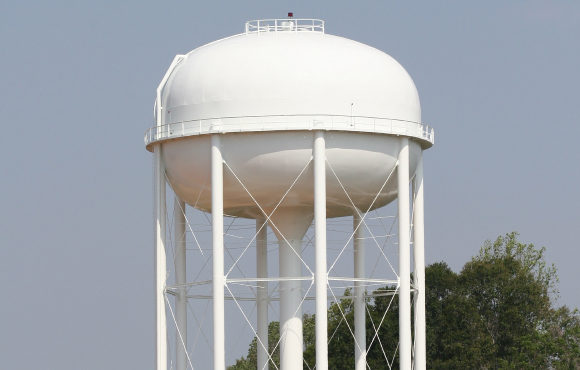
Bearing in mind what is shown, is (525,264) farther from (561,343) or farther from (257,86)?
(257,86)

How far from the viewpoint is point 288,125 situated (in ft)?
105

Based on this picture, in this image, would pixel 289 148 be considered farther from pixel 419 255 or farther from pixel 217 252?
pixel 419 255

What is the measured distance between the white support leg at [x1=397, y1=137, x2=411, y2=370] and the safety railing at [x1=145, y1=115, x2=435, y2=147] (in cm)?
60

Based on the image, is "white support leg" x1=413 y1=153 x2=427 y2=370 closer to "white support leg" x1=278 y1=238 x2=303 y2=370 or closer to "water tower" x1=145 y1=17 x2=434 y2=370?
"water tower" x1=145 y1=17 x2=434 y2=370

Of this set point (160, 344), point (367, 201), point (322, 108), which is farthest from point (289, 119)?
point (160, 344)

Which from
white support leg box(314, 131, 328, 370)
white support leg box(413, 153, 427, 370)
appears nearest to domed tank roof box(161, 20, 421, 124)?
white support leg box(314, 131, 328, 370)

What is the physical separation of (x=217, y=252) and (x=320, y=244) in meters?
2.35

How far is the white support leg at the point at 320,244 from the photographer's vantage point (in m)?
31.8

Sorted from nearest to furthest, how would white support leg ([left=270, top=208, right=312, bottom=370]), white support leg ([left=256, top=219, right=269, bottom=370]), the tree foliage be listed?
white support leg ([left=270, top=208, right=312, bottom=370]), white support leg ([left=256, top=219, right=269, bottom=370]), the tree foliage

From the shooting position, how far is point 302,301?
35188 mm

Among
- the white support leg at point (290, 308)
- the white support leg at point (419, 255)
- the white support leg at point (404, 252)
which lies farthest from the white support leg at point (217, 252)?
the white support leg at point (419, 255)

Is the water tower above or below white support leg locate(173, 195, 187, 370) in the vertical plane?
above

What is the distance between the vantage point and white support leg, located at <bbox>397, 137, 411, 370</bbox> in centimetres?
3319

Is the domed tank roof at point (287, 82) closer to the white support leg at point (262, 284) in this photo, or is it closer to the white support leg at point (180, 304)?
the white support leg at point (180, 304)
